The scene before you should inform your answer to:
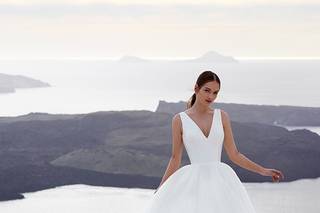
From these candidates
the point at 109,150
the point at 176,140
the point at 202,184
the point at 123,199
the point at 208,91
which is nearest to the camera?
the point at 208,91

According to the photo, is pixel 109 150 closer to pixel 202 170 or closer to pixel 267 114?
pixel 267 114

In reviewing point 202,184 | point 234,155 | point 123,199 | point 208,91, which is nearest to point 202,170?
point 202,184

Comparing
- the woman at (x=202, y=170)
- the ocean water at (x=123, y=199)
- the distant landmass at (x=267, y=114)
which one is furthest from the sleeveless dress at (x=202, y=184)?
the distant landmass at (x=267, y=114)

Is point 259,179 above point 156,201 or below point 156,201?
below

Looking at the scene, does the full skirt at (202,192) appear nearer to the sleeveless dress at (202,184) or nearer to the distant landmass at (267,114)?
the sleeveless dress at (202,184)

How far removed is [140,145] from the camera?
3756 cm

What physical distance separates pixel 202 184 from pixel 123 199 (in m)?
20.6

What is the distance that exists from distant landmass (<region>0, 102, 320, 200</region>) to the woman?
854 inches

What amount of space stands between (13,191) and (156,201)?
910 inches

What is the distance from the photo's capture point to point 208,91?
437 centimetres

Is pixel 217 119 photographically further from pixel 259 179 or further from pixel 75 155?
pixel 75 155

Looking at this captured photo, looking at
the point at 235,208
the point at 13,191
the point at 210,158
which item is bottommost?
the point at 13,191

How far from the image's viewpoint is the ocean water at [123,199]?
70.8 ft

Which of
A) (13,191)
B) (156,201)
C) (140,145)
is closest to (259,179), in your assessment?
(140,145)
